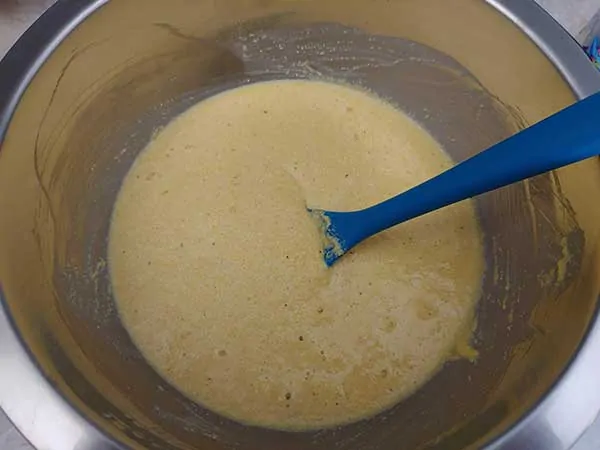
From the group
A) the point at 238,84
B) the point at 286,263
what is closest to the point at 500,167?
the point at 286,263

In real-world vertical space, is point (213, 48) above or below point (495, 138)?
above

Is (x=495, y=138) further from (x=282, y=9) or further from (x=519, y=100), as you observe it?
(x=282, y=9)

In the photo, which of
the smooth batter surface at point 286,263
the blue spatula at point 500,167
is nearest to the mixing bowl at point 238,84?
the smooth batter surface at point 286,263

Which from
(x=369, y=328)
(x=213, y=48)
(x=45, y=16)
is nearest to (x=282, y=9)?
(x=213, y=48)

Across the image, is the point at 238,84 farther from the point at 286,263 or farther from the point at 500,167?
the point at 500,167

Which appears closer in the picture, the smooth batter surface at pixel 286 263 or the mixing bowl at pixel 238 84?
the mixing bowl at pixel 238 84

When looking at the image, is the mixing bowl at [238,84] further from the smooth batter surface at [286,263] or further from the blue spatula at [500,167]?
the blue spatula at [500,167]
